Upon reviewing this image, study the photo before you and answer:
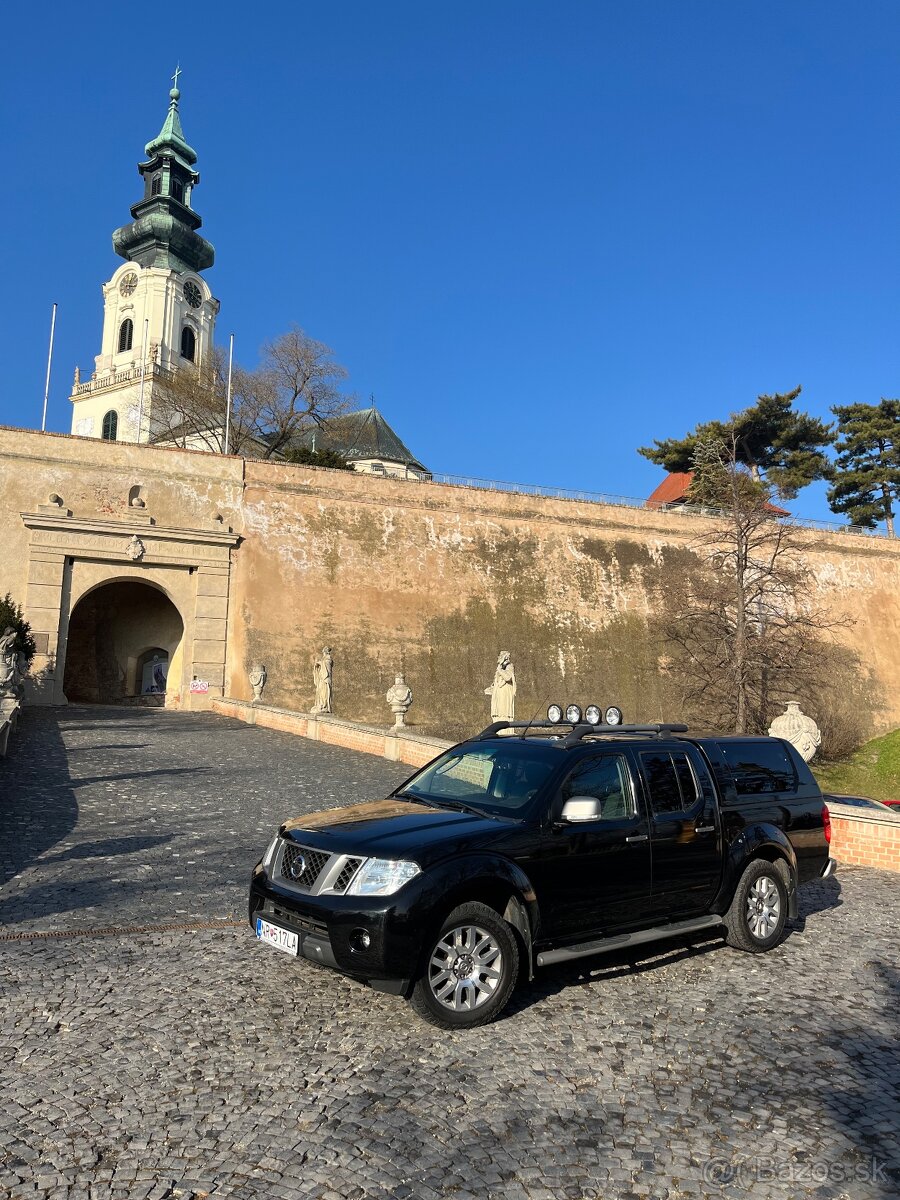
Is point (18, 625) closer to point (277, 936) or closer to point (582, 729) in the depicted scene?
point (277, 936)

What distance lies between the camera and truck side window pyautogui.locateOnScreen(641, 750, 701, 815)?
5410mm

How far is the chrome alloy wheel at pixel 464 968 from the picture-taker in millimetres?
4211

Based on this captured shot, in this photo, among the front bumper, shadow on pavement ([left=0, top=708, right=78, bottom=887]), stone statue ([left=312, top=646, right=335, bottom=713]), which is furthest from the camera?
stone statue ([left=312, top=646, right=335, bottom=713])

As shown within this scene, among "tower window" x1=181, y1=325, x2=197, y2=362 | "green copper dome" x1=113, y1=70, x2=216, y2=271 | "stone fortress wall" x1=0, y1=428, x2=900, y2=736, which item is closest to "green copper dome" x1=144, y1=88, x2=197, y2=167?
"green copper dome" x1=113, y1=70, x2=216, y2=271

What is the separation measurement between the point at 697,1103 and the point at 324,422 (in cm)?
4170

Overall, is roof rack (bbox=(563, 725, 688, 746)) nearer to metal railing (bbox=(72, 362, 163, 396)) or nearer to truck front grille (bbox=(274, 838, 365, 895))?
truck front grille (bbox=(274, 838, 365, 895))

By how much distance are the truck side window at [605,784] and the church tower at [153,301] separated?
2010 inches

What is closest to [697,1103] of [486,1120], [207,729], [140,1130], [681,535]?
[486,1120]

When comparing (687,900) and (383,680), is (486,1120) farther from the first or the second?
(383,680)

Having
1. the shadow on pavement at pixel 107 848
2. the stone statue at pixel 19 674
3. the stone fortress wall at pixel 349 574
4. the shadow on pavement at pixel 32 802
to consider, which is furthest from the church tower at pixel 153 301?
the shadow on pavement at pixel 107 848

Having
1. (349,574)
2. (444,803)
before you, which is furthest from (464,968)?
(349,574)

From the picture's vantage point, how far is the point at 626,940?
4.96 metres

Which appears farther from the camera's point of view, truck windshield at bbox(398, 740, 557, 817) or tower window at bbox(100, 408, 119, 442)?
tower window at bbox(100, 408, 119, 442)

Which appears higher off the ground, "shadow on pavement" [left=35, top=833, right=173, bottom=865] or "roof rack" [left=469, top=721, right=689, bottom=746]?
"roof rack" [left=469, top=721, right=689, bottom=746]
